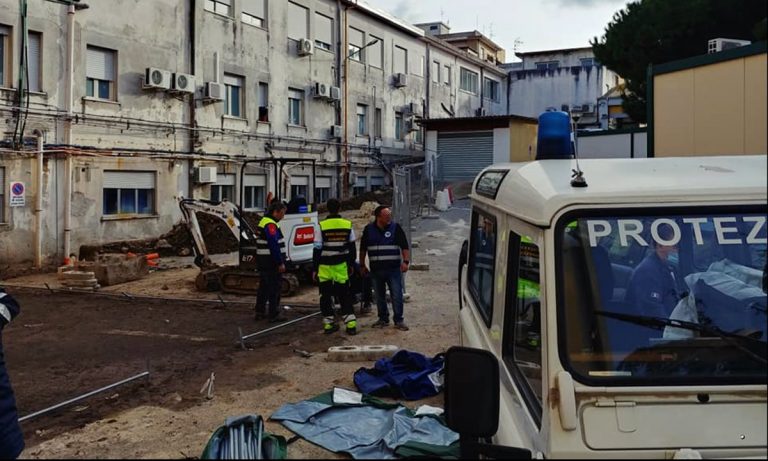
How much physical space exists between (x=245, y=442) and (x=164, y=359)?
4.32m

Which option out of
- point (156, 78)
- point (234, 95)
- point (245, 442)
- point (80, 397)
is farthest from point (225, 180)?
point (245, 442)

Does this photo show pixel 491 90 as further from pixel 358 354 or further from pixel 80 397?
pixel 80 397

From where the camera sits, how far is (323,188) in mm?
27422

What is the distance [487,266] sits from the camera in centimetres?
369

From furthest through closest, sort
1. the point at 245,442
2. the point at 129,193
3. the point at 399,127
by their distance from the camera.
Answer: the point at 399,127
the point at 129,193
the point at 245,442

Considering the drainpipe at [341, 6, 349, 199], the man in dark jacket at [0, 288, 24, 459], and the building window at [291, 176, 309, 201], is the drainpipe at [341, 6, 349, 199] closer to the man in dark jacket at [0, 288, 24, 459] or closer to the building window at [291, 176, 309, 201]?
the building window at [291, 176, 309, 201]

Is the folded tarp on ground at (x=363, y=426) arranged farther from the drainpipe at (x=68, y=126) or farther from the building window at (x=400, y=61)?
the building window at (x=400, y=61)

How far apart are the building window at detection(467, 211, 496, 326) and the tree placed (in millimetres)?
5151

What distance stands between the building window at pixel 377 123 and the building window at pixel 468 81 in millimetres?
10719

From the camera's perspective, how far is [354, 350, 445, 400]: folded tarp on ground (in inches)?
258

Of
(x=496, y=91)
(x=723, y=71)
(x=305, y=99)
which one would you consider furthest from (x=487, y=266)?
(x=496, y=91)

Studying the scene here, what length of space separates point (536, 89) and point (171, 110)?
3239cm

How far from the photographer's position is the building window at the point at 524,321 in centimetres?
244

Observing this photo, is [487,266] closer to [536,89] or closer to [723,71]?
[723,71]
